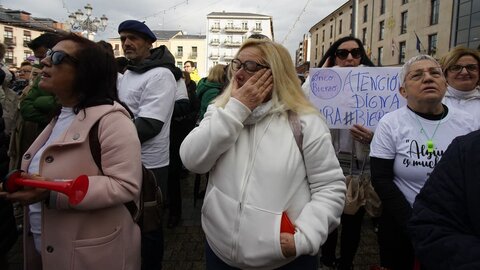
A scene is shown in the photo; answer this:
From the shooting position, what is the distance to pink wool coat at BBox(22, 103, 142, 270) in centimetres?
167

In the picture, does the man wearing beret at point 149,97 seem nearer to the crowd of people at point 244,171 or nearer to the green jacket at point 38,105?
the green jacket at point 38,105

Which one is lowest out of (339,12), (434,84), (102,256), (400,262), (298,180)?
(400,262)

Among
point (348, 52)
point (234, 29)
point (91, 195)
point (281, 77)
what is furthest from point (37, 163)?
point (234, 29)

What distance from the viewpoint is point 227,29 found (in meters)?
77.9

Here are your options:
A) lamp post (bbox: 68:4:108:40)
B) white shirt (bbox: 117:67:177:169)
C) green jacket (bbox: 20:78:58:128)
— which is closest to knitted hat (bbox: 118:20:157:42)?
white shirt (bbox: 117:67:177:169)

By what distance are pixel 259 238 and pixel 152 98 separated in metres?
1.74

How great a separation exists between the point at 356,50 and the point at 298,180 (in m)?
1.88

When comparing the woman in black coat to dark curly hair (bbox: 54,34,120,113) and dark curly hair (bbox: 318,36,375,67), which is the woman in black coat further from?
dark curly hair (bbox: 318,36,375,67)

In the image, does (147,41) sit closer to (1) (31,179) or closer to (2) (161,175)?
(2) (161,175)

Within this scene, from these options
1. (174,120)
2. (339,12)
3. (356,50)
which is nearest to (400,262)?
(356,50)

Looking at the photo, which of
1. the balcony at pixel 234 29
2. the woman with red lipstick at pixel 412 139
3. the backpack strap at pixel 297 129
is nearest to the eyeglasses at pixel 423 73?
the woman with red lipstick at pixel 412 139

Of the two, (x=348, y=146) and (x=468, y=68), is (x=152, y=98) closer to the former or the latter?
(x=348, y=146)

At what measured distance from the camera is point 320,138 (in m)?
1.69

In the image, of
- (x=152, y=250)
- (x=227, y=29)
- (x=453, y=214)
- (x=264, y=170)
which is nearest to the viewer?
(x=453, y=214)
